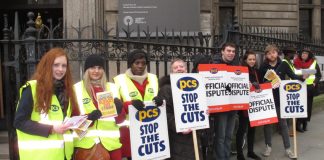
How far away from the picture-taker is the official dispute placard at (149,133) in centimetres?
456

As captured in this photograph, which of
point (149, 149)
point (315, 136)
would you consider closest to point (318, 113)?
point (315, 136)

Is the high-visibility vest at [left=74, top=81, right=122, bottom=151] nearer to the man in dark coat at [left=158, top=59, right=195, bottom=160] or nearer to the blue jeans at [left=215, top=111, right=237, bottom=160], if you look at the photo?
the man in dark coat at [left=158, top=59, right=195, bottom=160]

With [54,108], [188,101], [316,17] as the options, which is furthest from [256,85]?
[316,17]

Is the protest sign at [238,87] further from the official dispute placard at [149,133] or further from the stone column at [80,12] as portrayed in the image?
the stone column at [80,12]

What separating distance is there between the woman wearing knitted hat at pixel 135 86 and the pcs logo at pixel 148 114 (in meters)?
0.10

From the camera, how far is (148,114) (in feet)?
15.3

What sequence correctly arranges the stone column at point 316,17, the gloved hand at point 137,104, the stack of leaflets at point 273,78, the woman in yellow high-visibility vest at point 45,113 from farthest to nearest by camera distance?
the stone column at point 316,17, the stack of leaflets at point 273,78, the gloved hand at point 137,104, the woman in yellow high-visibility vest at point 45,113

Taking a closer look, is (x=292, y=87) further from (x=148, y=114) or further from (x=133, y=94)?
(x=133, y=94)

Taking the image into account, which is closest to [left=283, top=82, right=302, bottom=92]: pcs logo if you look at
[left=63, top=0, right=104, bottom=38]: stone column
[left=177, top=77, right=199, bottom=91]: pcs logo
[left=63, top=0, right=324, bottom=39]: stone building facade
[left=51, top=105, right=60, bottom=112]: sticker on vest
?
[left=177, top=77, right=199, bottom=91]: pcs logo

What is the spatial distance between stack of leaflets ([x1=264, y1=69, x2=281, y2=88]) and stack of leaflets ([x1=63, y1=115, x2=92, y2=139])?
373cm

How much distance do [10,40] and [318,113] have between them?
862 cm

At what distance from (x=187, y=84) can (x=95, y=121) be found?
1.40 m

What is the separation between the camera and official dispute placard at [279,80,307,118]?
22.4ft

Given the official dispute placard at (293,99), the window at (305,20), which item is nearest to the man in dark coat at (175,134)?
the official dispute placard at (293,99)
